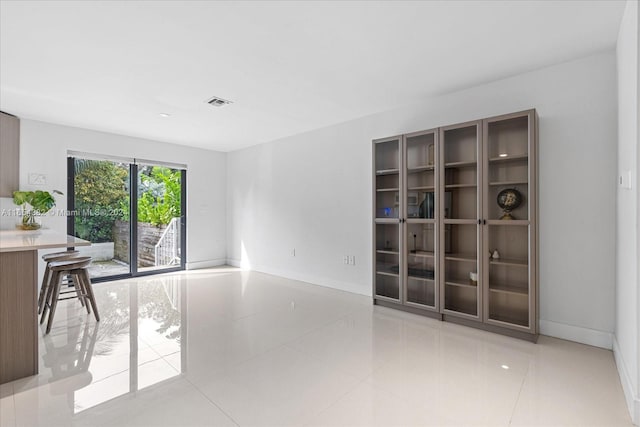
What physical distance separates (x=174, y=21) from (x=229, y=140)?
3493 millimetres

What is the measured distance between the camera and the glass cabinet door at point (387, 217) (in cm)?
369

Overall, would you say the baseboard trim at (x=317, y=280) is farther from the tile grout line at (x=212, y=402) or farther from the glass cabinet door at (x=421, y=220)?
the tile grout line at (x=212, y=402)

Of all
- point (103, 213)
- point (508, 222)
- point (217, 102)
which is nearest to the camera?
point (508, 222)

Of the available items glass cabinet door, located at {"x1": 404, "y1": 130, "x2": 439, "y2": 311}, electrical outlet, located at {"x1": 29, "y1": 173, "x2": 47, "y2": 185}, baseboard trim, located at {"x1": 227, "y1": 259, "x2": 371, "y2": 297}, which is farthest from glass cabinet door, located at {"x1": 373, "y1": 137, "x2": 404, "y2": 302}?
electrical outlet, located at {"x1": 29, "y1": 173, "x2": 47, "y2": 185}

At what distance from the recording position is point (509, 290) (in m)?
2.89

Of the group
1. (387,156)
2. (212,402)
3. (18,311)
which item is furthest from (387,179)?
(18,311)

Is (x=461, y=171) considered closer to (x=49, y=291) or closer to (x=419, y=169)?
(x=419, y=169)

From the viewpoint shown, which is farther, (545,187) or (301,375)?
(545,187)

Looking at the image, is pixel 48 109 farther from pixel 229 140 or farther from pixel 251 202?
pixel 251 202

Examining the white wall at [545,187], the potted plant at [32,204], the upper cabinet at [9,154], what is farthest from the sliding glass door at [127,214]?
the white wall at [545,187]

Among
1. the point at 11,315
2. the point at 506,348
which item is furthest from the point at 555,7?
the point at 11,315

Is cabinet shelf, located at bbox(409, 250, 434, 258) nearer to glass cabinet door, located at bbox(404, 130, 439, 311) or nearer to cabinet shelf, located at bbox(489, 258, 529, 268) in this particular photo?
glass cabinet door, located at bbox(404, 130, 439, 311)

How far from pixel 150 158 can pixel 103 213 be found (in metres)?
1.21

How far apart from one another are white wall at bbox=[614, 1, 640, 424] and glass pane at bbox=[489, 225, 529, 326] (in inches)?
24.5
